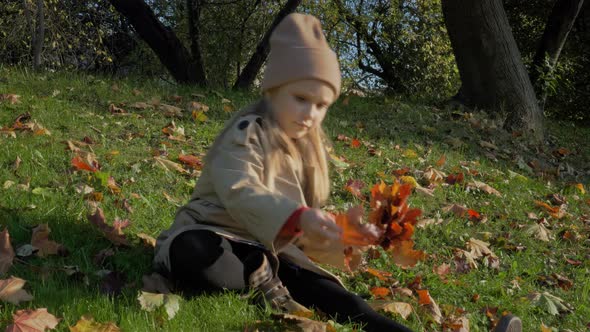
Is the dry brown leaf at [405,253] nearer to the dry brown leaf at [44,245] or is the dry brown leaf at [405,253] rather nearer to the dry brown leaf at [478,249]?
the dry brown leaf at [44,245]

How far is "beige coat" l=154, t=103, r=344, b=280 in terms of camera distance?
2.24 m

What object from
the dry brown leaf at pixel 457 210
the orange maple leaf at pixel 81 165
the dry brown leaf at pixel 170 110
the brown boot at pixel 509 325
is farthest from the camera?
the dry brown leaf at pixel 170 110

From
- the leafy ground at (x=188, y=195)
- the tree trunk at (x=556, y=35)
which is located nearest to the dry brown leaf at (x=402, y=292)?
the leafy ground at (x=188, y=195)

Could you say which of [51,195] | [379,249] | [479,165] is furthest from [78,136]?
[479,165]

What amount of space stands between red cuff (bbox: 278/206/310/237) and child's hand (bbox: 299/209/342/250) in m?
0.02

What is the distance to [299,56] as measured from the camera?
2.46 meters

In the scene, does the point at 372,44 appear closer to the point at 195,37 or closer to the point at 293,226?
the point at 195,37

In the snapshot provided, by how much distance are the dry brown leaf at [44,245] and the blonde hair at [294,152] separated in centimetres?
80

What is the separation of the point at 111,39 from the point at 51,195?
11756 mm

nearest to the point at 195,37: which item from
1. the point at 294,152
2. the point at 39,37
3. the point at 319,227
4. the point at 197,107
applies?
the point at 39,37

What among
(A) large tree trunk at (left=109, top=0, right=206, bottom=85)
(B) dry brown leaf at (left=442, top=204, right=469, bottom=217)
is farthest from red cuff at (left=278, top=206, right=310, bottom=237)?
(A) large tree trunk at (left=109, top=0, right=206, bottom=85)

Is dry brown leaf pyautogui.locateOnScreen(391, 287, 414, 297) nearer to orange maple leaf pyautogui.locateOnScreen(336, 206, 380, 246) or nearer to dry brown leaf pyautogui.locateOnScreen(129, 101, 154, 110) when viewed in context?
orange maple leaf pyautogui.locateOnScreen(336, 206, 380, 246)

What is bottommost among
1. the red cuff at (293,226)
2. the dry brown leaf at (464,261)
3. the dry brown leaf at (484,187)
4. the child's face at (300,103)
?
the dry brown leaf at (464,261)

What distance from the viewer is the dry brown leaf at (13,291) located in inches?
85.4
